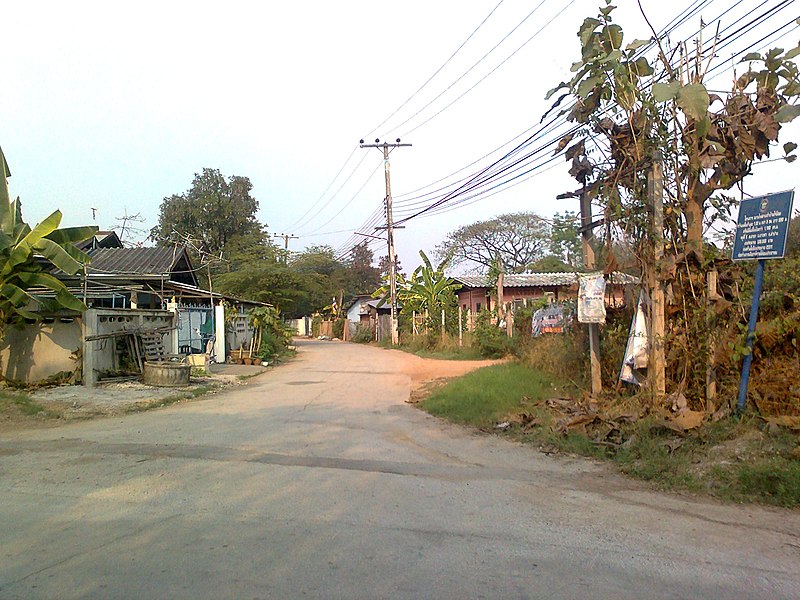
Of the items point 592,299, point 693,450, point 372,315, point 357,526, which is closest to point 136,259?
point 592,299

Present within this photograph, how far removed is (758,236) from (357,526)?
5924mm

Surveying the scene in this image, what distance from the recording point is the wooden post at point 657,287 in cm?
929

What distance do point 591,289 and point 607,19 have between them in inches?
156

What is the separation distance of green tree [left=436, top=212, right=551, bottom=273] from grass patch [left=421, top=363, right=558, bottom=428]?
37.8 metres

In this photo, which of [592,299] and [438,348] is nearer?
[592,299]

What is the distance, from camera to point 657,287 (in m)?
9.44

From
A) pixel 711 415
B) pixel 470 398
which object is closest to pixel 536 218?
pixel 470 398

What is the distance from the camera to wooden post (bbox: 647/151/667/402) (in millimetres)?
9289

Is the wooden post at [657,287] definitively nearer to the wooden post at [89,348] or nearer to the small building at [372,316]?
the wooden post at [89,348]

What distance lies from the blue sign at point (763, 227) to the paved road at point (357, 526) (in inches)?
127

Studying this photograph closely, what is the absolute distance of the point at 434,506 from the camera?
20.6 feet

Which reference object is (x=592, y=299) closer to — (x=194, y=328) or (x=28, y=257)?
(x=28, y=257)

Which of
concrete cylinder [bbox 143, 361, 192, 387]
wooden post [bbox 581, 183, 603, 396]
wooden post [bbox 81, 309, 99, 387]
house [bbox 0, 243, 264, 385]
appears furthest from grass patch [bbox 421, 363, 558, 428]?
house [bbox 0, 243, 264, 385]

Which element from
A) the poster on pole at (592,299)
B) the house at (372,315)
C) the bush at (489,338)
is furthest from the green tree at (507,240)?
the poster on pole at (592,299)
